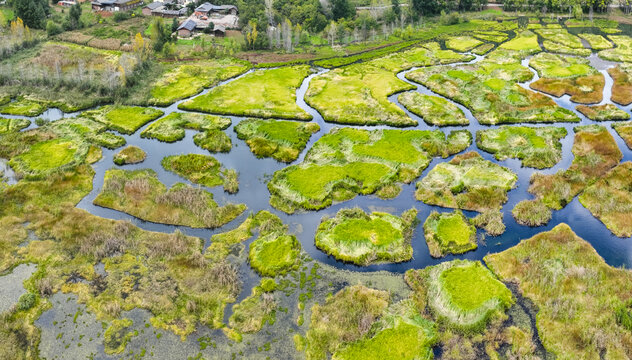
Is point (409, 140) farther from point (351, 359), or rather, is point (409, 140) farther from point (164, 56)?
point (164, 56)

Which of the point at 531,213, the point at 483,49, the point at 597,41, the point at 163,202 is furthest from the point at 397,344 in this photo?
the point at 597,41

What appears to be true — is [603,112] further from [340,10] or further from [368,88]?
[340,10]

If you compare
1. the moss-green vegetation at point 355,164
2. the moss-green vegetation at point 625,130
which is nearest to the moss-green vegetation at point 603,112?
the moss-green vegetation at point 625,130

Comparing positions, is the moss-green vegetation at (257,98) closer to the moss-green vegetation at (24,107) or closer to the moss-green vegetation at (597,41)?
the moss-green vegetation at (24,107)

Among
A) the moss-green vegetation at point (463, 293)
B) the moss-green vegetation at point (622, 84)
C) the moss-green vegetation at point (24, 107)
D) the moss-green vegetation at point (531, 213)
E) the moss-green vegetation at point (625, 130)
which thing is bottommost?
the moss-green vegetation at point (463, 293)

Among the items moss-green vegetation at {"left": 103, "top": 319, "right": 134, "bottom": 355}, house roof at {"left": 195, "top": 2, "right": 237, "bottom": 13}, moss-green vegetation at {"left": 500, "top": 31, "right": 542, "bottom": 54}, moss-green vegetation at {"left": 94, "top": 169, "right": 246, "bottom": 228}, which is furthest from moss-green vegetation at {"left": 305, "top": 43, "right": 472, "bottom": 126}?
house roof at {"left": 195, "top": 2, "right": 237, "bottom": 13}
